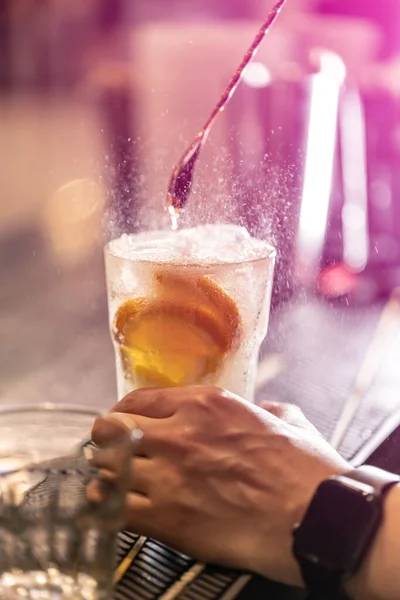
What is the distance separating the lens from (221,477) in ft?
2.08

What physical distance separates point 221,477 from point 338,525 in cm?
10

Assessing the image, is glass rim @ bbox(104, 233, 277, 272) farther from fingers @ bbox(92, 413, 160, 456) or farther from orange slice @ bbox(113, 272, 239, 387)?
fingers @ bbox(92, 413, 160, 456)

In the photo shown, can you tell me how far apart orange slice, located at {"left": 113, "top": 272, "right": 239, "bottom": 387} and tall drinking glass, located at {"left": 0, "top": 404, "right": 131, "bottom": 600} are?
0.23m

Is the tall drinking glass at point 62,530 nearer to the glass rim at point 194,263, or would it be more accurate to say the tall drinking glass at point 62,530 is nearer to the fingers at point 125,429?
the fingers at point 125,429

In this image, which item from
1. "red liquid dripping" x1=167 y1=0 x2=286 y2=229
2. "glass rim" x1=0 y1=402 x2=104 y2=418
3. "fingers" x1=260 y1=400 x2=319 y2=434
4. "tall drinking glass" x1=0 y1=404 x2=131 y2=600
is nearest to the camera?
"tall drinking glass" x1=0 y1=404 x2=131 y2=600

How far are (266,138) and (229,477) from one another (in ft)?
1.89

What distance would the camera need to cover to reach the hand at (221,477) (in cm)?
60

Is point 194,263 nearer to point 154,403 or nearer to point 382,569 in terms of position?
point 154,403

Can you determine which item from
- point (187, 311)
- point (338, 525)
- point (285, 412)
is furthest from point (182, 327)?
point (338, 525)

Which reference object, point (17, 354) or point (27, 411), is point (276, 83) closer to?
point (17, 354)

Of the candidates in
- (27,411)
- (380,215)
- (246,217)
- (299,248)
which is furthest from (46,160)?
(27,411)

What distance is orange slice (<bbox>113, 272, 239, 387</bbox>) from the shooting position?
760mm

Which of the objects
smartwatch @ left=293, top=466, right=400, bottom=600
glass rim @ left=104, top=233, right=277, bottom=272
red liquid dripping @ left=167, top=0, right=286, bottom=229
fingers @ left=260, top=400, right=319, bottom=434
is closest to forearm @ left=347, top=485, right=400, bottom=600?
smartwatch @ left=293, top=466, right=400, bottom=600

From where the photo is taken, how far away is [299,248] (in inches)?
45.0
